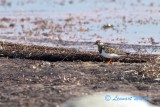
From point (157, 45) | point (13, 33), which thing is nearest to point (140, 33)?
point (157, 45)

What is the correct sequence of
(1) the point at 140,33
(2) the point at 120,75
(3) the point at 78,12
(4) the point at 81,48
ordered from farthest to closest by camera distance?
1. (3) the point at 78,12
2. (1) the point at 140,33
3. (4) the point at 81,48
4. (2) the point at 120,75

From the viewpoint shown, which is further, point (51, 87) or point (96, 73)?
point (96, 73)

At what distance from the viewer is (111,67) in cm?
1398

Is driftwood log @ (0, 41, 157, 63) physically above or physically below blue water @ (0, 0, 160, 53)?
below

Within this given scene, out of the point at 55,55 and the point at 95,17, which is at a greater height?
the point at 95,17

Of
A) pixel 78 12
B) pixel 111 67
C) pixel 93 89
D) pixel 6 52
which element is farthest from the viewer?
pixel 78 12

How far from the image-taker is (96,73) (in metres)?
13.2

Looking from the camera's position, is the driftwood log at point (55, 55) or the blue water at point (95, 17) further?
Answer: the blue water at point (95, 17)

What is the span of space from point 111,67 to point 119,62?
1.28 meters

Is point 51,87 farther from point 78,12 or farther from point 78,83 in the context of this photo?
point 78,12

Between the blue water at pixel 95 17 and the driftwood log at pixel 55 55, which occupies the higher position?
the blue water at pixel 95 17

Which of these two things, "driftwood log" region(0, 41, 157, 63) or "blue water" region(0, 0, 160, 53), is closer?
"driftwood log" region(0, 41, 157, 63)

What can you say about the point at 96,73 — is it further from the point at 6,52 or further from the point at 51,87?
the point at 6,52

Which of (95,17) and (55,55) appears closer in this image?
(55,55)
